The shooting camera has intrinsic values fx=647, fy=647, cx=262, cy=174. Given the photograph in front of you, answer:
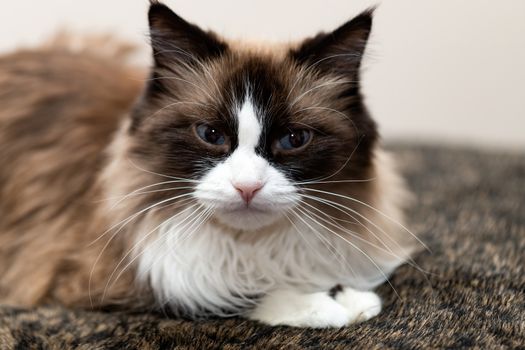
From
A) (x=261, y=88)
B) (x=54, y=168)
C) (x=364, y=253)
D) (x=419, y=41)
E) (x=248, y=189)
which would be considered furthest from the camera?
(x=419, y=41)

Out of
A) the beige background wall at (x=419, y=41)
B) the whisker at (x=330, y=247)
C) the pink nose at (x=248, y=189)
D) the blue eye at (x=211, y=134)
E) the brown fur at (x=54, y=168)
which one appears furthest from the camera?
the beige background wall at (x=419, y=41)

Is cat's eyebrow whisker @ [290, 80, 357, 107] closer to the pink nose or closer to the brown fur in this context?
the pink nose

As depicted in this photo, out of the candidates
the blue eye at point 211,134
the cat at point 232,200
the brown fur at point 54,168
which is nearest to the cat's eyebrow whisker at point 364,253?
the cat at point 232,200

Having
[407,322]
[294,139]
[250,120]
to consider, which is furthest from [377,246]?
[250,120]

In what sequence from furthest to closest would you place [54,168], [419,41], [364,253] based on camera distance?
[419,41] < [54,168] < [364,253]

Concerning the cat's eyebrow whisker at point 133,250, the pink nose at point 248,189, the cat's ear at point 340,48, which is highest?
the cat's ear at point 340,48

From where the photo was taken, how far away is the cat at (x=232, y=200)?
4.53ft

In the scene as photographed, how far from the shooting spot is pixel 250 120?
1356mm

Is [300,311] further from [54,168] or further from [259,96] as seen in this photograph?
[54,168]

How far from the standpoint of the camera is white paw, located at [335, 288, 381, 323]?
145 centimetres

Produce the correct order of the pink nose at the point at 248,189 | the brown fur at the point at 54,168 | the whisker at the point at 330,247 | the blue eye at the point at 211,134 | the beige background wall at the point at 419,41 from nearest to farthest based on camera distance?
the pink nose at the point at 248,189 → the blue eye at the point at 211,134 → the whisker at the point at 330,247 → the brown fur at the point at 54,168 → the beige background wall at the point at 419,41

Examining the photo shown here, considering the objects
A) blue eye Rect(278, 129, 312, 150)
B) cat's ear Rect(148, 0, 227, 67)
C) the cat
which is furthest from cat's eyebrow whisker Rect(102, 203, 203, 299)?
cat's ear Rect(148, 0, 227, 67)

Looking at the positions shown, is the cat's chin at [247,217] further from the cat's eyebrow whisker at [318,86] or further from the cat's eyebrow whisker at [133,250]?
the cat's eyebrow whisker at [318,86]

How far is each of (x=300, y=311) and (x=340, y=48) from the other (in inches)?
23.6
